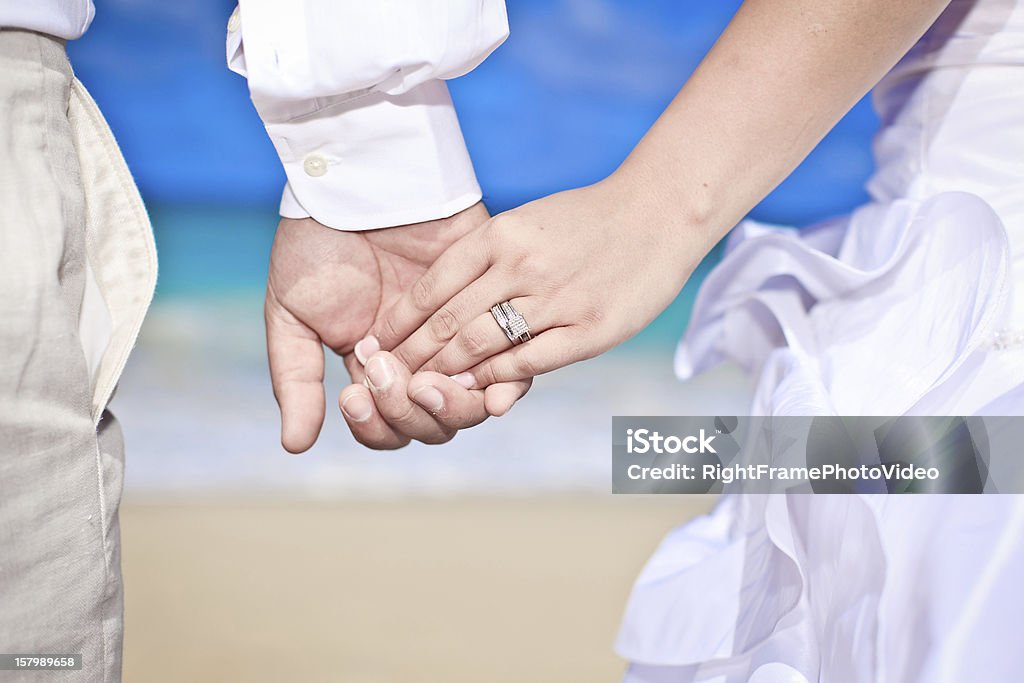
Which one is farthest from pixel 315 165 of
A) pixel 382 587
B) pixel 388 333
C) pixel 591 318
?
pixel 382 587

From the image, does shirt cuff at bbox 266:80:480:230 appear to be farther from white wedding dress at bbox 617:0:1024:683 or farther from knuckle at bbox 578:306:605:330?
white wedding dress at bbox 617:0:1024:683

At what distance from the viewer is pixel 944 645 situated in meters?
0.54

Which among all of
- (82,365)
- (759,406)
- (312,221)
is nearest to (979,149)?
(759,406)

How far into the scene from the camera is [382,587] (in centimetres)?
211

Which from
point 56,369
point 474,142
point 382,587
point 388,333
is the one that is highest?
point 474,142

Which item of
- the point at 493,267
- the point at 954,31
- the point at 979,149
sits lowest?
the point at 493,267

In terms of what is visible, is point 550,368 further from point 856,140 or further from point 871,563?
point 856,140

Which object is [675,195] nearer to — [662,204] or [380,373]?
[662,204]

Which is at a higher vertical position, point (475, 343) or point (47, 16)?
point (47, 16)

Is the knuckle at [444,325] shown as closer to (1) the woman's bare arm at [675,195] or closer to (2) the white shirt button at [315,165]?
(1) the woman's bare arm at [675,195]

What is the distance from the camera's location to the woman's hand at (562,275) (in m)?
0.77

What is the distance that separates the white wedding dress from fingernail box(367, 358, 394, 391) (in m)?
0.33

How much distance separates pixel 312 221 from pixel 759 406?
1.61ft

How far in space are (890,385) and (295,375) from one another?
0.56 metres
